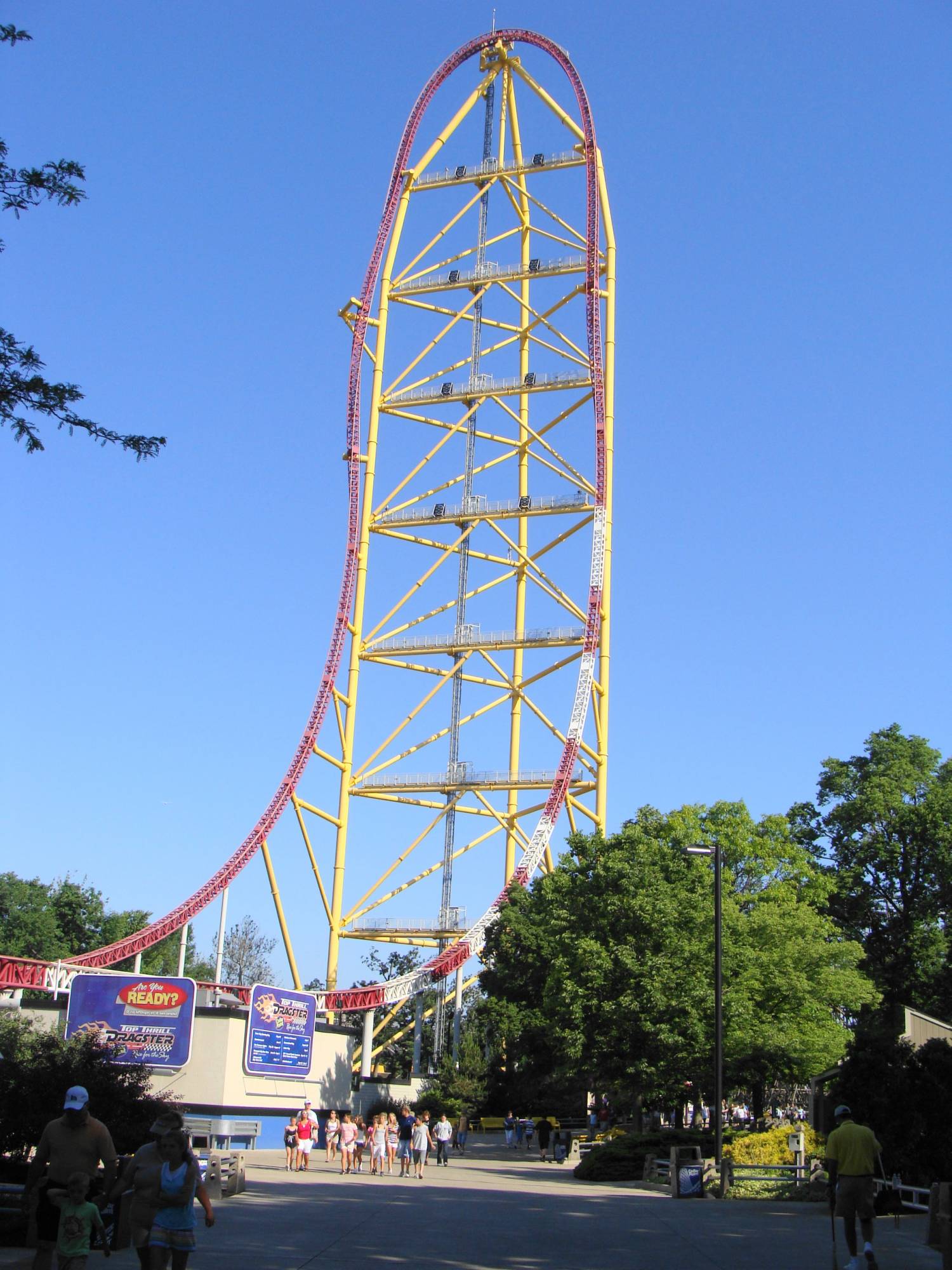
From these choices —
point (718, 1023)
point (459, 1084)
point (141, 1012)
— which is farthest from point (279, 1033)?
point (718, 1023)

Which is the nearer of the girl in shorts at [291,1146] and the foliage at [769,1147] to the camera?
the foliage at [769,1147]

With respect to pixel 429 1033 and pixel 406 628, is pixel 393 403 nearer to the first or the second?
pixel 406 628

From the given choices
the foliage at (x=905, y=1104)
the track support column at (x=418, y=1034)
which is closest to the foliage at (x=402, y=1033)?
the track support column at (x=418, y=1034)

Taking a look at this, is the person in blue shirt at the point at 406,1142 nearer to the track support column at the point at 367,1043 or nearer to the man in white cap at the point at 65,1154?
the track support column at the point at 367,1043

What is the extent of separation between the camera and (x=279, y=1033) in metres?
33.2

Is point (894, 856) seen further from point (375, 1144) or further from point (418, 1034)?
point (375, 1144)

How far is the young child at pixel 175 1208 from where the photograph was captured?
866cm

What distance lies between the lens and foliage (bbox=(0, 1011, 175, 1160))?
1484 cm

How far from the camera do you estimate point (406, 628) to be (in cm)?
4966

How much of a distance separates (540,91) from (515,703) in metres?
22.4

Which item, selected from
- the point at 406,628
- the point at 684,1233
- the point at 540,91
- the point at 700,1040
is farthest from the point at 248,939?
the point at 684,1233

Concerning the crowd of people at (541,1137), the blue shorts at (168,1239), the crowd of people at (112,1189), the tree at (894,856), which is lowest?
the crowd of people at (541,1137)

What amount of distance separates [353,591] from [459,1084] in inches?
691

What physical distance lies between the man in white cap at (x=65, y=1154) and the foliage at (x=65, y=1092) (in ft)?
18.0
